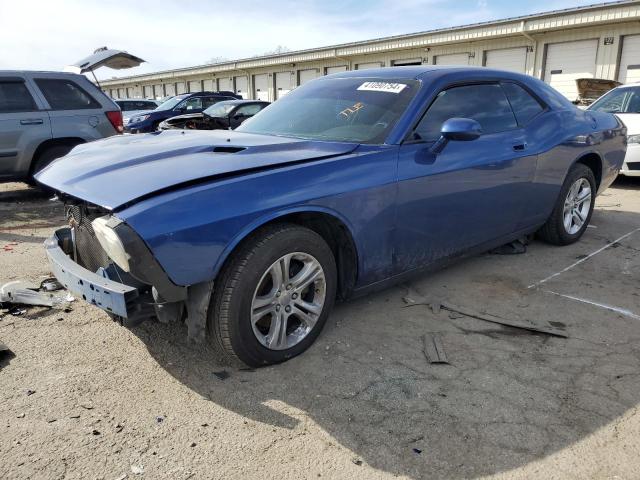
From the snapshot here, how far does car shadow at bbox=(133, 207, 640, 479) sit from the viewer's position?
2.21 m

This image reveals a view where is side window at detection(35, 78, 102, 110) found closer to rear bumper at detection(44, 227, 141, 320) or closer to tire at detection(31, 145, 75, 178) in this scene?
tire at detection(31, 145, 75, 178)

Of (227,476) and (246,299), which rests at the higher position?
(246,299)

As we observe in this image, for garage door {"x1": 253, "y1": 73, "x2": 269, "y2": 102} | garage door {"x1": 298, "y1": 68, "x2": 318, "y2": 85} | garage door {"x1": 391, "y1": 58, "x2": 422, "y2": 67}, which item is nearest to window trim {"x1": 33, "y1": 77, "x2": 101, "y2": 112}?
garage door {"x1": 391, "y1": 58, "x2": 422, "y2": 67}

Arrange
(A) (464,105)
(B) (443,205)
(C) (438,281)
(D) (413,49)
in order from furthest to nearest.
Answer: (D) (413,49), (C) (438,281), (A) (464,105), (B) (443,205)

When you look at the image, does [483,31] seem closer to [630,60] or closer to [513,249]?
[630,60]

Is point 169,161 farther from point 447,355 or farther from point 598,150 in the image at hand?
point 598,150

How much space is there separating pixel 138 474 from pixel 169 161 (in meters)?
1.53

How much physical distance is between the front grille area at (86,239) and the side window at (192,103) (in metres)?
13.7

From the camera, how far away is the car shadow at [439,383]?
86.9 inches

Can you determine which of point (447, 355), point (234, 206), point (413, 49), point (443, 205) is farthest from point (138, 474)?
point (413, 49)

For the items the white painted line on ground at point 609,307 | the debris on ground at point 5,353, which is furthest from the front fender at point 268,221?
the white painted line on ground at point 609,307

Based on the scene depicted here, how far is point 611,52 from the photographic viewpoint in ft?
51.8

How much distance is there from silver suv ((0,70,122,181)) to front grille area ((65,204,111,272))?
457 cm

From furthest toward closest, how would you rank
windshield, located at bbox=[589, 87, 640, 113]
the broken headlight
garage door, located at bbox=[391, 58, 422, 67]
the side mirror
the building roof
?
garage door, located at bbox=[391, 58, 422, 67]
the building roof
windshield, located at bbox=[589, 87, 640, 113]
the side mirror
the broken headlight
